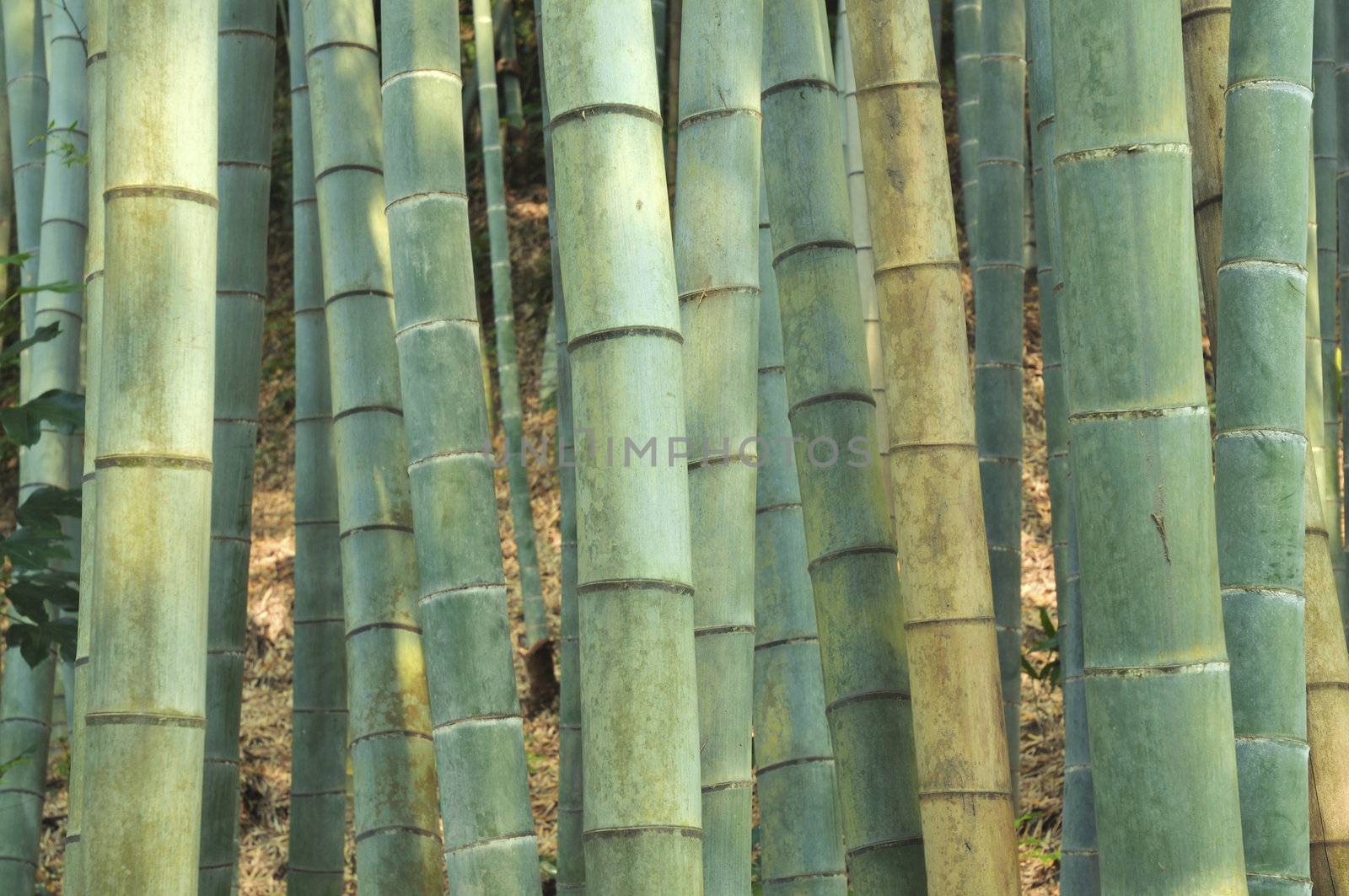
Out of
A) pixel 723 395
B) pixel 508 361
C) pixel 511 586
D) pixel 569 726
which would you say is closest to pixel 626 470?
pixel 723 395

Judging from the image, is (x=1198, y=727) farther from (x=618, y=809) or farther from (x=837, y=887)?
(x=837, y=887)

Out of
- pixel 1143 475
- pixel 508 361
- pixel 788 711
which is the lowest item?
pixel 788 711

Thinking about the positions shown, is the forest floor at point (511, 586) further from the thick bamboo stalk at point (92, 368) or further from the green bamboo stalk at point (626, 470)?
the green bamboo stalk at point (626, 470)

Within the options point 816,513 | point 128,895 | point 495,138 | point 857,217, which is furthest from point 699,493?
point 495,138

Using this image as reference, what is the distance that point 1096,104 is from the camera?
4.84 ft

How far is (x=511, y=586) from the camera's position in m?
6.89

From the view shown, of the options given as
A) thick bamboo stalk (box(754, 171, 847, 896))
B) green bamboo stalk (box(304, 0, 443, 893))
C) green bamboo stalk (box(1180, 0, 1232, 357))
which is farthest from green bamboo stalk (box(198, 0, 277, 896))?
green bamboo stalk (box(1180, 0, 1232, 357))

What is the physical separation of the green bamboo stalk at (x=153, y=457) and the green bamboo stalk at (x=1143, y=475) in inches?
36.2

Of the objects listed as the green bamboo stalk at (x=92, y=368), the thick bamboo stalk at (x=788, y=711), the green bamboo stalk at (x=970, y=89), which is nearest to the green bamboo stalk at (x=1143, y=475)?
the thick bamboo stalk at (x=788, y=711)

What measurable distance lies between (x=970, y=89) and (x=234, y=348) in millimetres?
2624

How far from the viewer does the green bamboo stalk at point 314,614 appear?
9.60 feet

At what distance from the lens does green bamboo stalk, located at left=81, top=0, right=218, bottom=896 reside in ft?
4.77

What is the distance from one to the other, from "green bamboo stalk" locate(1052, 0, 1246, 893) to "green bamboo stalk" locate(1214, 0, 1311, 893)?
346 millimetres

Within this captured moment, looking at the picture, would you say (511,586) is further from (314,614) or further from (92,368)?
(92,368)
